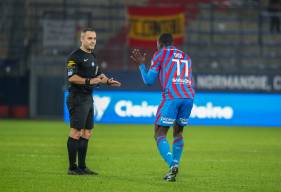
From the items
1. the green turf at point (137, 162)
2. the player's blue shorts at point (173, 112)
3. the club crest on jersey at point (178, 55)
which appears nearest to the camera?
the green turf at point (137, 162)

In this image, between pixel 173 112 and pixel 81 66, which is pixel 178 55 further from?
pixel 81 66

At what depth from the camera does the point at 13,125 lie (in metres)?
23.5

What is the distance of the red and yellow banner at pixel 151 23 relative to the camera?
91.5 ft

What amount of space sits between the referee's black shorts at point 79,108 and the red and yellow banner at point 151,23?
16.7m

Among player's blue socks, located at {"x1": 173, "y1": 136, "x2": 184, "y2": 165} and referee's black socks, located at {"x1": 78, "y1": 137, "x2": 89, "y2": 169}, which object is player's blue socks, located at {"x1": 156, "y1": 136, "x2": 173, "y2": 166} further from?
referee's black socks, located at {"x1": 78, "y1": 137, "x2": 89, "y2": 169}

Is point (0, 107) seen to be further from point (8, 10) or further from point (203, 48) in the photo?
point (203, 48)

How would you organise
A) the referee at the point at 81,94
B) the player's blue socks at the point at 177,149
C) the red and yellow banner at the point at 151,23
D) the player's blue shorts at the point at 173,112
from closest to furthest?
the player's blue shorts at the point at 173,112, the player's blue socks at the point at 177,149, the referee at the point at 81,94, the red and yellow banner at the point at 151,23

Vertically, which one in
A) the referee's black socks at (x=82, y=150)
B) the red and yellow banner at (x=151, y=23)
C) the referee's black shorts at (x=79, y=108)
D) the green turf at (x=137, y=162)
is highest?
the red and yellow banner at (x=151, y=23)

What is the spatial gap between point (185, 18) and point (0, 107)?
24.7ft

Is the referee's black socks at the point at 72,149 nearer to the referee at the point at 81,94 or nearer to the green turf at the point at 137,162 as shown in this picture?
the referee at the point at 81,94

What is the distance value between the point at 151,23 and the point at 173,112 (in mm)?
17665

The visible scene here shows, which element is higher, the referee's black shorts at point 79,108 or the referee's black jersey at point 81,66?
the referee's black jersey at point 81,66

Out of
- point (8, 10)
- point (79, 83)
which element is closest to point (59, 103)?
point (8, 10)

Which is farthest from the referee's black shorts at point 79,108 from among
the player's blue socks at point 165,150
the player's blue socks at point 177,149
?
the player's blue socks at point 177,149
